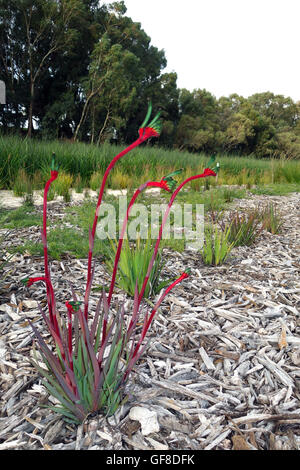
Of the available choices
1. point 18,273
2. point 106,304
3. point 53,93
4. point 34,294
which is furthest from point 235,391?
point 53,93

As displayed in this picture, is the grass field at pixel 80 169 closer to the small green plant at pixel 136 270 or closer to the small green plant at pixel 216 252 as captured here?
the small green plant at pixel 216 252

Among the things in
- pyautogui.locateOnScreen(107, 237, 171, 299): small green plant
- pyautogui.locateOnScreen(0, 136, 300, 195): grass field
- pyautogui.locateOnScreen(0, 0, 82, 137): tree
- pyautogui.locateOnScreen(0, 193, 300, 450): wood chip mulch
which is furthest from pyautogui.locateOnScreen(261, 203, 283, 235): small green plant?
pyautogui.locateOnScreen(0, 0, 82, 137): tree

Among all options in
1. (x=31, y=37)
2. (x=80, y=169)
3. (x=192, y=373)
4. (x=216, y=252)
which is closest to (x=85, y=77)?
(x=31, y=37)

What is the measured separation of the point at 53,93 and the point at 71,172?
15.7 meters

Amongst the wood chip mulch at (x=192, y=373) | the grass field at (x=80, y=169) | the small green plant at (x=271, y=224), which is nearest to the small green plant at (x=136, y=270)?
the wood chip mulch at (x=192, y=373)

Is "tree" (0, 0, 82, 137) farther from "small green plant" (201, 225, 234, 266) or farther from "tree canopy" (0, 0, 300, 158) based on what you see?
"small green plant" (201, 225, 234, 266)

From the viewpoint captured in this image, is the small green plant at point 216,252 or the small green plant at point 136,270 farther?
the small green plant at point 216,252

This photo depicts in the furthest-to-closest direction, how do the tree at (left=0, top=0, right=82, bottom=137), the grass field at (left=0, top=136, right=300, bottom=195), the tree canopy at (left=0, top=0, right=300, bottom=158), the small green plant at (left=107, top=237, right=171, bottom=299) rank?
the tree canopy at (left=0, top=0, right=300, bottom=158) < the tree at (left=0, top=0, right=82, bottom=137) < the grass field at (left=0, top=136, right=300, bottom=195) < the small green plant at (left=107, top=237, right=171, bottom=299)

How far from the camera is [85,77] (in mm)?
19406

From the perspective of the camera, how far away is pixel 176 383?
1510 mm

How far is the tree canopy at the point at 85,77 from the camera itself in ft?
60.0

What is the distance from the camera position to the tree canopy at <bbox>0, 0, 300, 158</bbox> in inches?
720

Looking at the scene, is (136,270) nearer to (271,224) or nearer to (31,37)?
(271,224)
